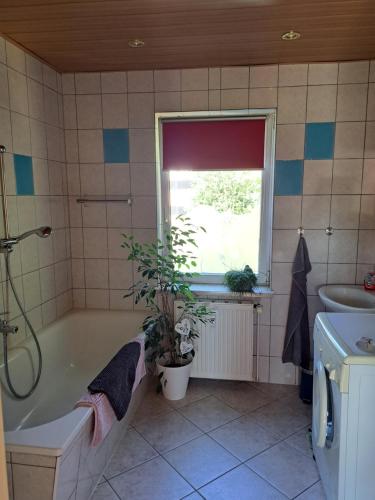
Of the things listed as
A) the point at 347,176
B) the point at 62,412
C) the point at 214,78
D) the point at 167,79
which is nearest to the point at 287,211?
the point at 347,176

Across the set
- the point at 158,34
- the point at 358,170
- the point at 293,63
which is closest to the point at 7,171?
the point at 158,34

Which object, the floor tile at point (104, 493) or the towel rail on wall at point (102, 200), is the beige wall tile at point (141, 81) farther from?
the floor tile at point (104, 493)

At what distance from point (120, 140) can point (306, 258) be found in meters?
1.66

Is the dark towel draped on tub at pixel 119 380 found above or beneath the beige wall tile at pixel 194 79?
beneath

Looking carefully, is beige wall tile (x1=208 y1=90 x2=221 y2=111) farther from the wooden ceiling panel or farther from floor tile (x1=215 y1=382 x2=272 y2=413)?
floor tile (x1=215 y1=382 x2=272 y2=413)

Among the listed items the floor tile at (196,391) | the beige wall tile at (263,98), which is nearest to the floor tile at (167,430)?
the floor tile at (196,391)

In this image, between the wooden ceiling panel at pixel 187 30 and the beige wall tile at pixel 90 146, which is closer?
the wooden ceiling panel at pixel 187 30

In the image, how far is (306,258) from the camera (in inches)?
102

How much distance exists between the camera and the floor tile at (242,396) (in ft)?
8.41

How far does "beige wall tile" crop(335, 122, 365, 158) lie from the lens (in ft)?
8.16

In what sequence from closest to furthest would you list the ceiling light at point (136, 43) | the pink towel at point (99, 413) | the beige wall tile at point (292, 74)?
the pink towel at point (99, 413) → the ceiling light at point (136, 43) → the beige wall tile at point (292, 74)

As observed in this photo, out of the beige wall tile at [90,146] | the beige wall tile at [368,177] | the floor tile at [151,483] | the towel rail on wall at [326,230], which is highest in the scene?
the beige wall tile at [90,146]

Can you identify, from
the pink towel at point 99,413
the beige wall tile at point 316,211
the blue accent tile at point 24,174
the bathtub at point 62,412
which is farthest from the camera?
the beige wall tile at point 316,211

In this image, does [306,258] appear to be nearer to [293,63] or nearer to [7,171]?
[293,63]
